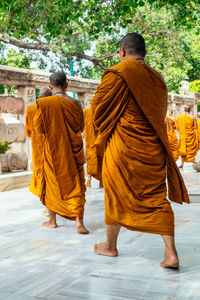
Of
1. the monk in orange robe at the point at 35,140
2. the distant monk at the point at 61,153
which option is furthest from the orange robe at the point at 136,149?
the monk in orange robe at the point at 35,140

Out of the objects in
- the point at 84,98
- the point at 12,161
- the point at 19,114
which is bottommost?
the point at 12,161

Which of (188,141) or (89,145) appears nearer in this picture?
(89,145)

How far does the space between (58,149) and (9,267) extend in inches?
64.5

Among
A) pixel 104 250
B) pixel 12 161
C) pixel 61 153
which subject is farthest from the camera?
pixel 12 161

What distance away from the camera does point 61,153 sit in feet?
15.4

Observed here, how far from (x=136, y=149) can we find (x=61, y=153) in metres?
1.57

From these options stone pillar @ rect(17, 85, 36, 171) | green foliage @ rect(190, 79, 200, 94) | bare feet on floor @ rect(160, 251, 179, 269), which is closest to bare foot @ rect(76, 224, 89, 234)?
bare feet on floor @ rect(160, 251, 179, 269)

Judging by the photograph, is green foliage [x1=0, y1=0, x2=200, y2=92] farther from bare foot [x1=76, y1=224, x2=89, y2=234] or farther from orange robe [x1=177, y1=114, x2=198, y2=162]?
bare foot [x1=76, y1=224, x2=89, y2=234]

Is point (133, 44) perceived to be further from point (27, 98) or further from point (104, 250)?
point (27, 98)

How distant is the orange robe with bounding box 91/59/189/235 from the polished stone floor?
39cm

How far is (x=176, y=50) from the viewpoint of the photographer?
18703 millimetres

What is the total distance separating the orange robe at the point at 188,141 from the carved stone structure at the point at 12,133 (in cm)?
482

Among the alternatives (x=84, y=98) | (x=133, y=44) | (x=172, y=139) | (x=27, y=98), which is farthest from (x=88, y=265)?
(x=172, y=139)

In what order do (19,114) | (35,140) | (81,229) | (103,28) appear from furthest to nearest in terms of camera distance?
(103,28)
(19,114)
(35,140)
(81,229)
